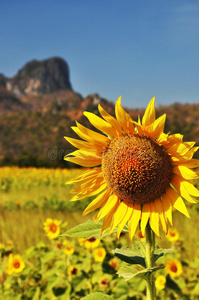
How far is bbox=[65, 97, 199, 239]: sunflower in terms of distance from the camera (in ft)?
4.42

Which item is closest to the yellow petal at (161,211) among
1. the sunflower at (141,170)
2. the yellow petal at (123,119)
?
the sunflower at (141,170)

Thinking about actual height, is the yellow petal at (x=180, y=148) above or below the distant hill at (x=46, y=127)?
below

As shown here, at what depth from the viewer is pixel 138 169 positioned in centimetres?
136

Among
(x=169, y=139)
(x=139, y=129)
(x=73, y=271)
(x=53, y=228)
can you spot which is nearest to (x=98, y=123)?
(x=139, y=129)

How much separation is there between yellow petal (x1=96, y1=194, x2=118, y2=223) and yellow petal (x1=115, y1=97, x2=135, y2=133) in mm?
321

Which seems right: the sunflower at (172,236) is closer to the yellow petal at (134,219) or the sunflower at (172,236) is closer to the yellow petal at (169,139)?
the yellow petal at (134,219)

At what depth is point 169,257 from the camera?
3.05 m

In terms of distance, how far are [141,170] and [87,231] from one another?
385 mm

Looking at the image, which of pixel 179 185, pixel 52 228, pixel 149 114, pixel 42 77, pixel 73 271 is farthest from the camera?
pixel 42 77

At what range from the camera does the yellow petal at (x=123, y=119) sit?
132 cm

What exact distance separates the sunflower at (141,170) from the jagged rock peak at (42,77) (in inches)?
4016

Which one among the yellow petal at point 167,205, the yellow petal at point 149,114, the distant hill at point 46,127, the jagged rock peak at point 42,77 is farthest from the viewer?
the jagged rock peak at point 42,77

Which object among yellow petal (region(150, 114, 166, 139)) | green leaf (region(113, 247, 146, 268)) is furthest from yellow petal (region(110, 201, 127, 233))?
yellow petal (region(150, 114, 166, 139))

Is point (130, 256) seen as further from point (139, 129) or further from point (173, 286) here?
point (173, 286)
